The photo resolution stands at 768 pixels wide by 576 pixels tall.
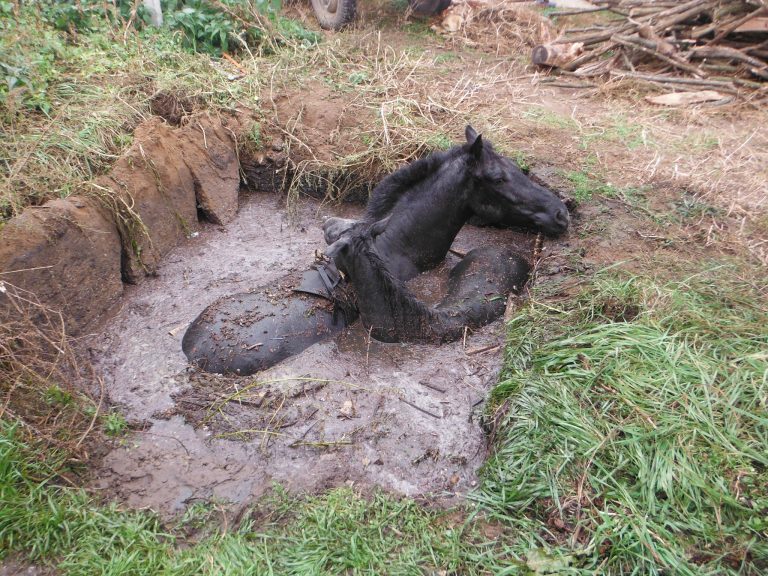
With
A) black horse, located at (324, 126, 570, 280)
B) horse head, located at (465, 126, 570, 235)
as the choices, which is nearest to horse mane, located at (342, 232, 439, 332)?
black horse, located at (324, 126, 570, 280)

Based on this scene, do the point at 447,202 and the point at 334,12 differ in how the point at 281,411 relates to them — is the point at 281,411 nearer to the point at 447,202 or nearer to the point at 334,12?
the point at 447,202

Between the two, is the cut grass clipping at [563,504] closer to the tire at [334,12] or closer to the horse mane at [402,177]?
the horse mane at [402,177]

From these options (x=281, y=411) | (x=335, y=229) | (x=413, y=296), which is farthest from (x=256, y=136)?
(x=281, y=411)

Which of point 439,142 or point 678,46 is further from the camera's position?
point 678,46

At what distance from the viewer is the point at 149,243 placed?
16.1 feet

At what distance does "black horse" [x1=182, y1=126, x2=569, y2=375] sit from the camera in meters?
4.03

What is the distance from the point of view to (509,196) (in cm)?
453

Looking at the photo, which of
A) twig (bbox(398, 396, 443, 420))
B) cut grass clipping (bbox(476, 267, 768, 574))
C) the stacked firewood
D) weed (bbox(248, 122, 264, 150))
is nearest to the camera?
cut grass clipping (bbox(476, 267, 768, 574))

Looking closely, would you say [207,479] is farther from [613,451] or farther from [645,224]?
[645,224]

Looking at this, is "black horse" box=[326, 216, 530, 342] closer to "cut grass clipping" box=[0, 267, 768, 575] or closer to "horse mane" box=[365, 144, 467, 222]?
"horse mane" box=[365, 144, 467, 222]

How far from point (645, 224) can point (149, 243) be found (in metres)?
4.22

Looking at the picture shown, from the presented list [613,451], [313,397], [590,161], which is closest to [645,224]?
[590,161]

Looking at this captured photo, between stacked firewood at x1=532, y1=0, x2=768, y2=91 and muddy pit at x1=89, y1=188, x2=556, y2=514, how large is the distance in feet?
15.8

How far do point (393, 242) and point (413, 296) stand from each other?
72 cm
